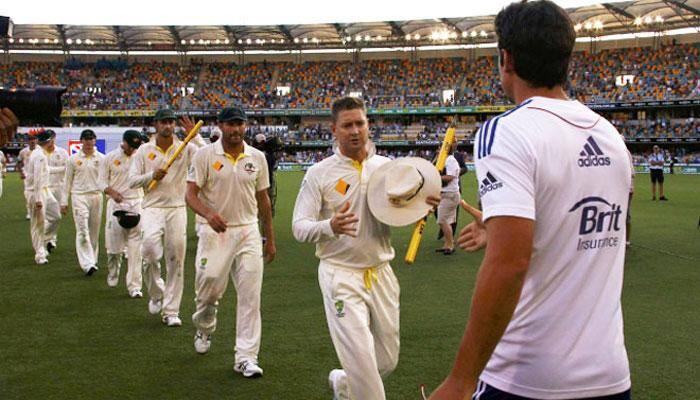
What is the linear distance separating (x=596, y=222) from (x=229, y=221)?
17.7 feet

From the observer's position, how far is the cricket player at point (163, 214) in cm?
884

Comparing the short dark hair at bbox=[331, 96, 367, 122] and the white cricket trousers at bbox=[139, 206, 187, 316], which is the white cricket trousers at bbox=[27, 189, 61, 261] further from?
the short dark hair at bbox=[331, 96, 367, 122]

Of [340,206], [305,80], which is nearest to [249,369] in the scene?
[340,206]

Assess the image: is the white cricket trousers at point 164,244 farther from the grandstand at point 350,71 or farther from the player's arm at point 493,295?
the grandstand at point 350,71

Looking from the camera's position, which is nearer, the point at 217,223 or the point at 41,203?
the point at 217,223

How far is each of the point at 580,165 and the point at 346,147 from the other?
3074 millimetres

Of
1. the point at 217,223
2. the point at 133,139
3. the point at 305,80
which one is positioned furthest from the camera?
the point at 305,80

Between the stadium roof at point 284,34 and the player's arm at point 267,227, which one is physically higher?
the stadium roof at point 284,34

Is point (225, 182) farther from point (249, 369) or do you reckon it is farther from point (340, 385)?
point (340, 385)

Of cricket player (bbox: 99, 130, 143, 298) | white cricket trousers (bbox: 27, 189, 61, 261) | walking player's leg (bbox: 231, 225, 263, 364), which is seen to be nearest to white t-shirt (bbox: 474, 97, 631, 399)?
walking player's leg (bbox: 231, 225, 263, 364)

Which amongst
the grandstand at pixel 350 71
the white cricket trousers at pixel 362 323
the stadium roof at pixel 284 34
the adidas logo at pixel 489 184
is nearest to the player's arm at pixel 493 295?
→ the adidas logo at pixel 489 184

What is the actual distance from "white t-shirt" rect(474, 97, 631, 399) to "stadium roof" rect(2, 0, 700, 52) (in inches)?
2403

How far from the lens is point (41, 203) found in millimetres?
13930

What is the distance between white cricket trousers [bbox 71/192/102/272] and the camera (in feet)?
40.0
